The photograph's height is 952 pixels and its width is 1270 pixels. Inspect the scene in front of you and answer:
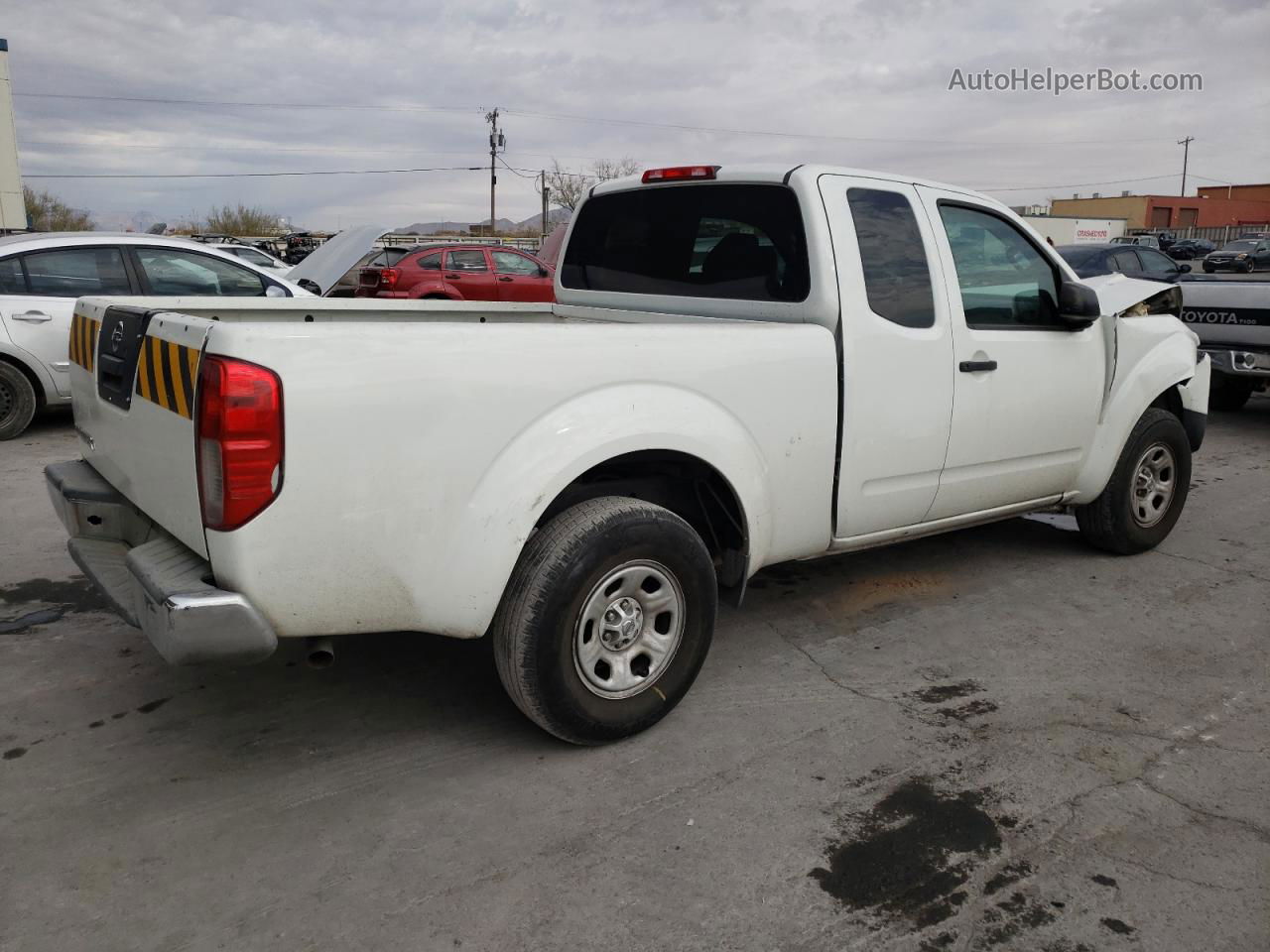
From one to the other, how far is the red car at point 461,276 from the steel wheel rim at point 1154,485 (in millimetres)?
12868

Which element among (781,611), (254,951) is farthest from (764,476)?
(254,951)

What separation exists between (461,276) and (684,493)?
14.5 meters

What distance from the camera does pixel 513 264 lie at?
17969 millimetres

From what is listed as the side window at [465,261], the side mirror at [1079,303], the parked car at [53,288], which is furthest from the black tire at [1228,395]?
the side window at [465,261]

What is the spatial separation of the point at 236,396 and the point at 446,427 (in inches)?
21.1

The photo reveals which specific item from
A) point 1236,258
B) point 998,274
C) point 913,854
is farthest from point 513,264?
point 1236,258

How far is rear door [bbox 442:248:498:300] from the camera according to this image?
56.4 feet

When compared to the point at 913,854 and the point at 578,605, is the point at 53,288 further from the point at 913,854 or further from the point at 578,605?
the point at 913,854

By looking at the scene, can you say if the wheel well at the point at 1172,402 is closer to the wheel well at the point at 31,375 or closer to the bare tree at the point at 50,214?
the wheel well at the point at 31,375

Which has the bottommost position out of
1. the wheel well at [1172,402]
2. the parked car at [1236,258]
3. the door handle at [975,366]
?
the wheel well at [1172,402]

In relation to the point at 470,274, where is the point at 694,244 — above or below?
below

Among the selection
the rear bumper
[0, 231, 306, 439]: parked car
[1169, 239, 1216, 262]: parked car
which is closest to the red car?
[0, 231, 306, 439]: parked car

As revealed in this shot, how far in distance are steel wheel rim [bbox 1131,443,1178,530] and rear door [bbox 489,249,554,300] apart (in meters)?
13.4

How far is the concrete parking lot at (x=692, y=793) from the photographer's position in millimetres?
2402
